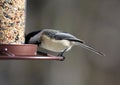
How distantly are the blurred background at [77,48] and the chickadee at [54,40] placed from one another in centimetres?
175

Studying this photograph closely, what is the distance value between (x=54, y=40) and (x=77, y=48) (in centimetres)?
195

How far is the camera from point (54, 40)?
236 cm

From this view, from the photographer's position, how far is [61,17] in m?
4.27

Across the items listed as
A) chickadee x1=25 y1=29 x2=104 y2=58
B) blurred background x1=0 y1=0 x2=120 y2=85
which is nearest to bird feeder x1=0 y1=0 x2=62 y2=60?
chickadee x1=25 y1=29 x2=104 y2=58

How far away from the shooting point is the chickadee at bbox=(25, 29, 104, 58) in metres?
2.33

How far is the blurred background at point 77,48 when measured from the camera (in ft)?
13.8


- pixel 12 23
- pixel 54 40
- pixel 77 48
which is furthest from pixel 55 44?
pixel 77 48

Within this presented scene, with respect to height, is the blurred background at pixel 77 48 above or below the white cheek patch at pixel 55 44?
below

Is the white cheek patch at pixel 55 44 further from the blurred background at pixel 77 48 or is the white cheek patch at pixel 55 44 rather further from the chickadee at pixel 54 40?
the blurred background at pixel 77 48

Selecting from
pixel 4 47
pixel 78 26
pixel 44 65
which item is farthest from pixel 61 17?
pixel 4 47

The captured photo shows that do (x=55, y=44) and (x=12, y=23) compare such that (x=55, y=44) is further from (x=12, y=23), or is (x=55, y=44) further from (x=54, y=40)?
(x=12, y=23)

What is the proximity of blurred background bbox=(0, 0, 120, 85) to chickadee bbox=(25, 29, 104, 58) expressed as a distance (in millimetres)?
1748

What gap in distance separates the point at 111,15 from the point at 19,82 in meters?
1.11

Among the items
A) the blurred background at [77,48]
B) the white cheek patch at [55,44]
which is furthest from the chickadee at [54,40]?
the blurred background at [77,48]
